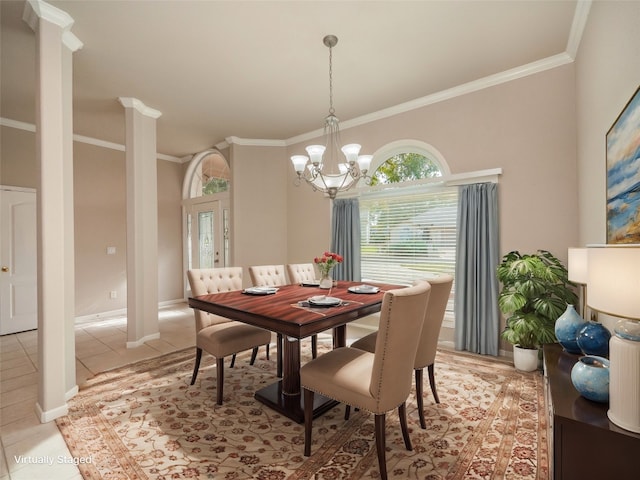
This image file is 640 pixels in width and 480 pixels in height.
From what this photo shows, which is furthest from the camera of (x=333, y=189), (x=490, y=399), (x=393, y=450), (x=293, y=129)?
(x=293, y=129)

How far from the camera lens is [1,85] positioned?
345 centimetres

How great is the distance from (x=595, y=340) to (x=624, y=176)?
2.86 feet

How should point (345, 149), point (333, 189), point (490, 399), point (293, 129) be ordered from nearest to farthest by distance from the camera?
point (490, 399), point (345, 149), point (333, 189), point (293, 129)

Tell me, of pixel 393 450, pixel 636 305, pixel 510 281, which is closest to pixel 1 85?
pixel 393 450

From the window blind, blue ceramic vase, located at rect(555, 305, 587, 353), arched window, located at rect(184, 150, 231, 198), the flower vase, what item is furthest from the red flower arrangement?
arched window, located at rect(184, 150, 231, 198)

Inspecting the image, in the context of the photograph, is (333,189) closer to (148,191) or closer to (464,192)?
(464,192)

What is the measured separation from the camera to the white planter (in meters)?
2.93

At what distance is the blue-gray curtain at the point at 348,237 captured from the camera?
4.46 meters

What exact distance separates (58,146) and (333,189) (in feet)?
7.03

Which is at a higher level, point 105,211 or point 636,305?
point 105,211

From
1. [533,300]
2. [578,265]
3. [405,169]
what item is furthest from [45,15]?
[533,300]

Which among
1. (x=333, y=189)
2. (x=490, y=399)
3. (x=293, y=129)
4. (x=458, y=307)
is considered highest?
(x=293, y=129)

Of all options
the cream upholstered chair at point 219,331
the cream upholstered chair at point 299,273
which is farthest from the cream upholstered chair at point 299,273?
the cream upholstered chair at point 219,331

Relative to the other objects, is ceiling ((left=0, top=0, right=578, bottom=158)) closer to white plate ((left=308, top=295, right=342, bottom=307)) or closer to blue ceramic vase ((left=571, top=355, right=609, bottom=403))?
Answer: white plate ((left=308, top=295, right=342, bottom=307))
